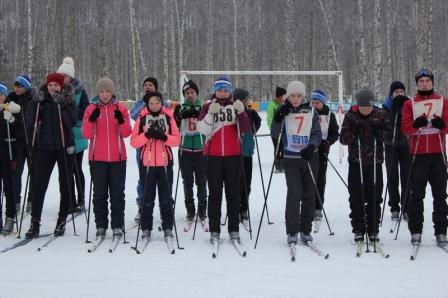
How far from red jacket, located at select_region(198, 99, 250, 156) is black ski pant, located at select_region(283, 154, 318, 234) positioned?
2.00 feet

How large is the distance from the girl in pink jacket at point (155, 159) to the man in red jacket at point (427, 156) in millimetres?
2700

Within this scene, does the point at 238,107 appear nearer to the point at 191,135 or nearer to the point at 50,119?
the point at 191,135

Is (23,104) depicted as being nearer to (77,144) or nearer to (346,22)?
(77,144)

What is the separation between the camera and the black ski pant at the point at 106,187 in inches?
240

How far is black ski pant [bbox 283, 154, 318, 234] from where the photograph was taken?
5.85m

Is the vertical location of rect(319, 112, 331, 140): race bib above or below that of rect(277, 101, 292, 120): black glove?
below

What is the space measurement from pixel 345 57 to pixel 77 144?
38.2 meters

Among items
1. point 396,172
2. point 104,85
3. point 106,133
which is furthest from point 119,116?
point 396,172

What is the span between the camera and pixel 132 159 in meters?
14.3

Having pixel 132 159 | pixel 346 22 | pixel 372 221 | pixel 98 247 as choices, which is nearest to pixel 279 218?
pixel 372 221

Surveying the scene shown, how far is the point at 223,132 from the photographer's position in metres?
6.02

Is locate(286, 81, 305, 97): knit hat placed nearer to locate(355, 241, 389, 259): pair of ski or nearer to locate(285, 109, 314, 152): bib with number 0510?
locate(285, 109, 314, 152): bib with number 0510

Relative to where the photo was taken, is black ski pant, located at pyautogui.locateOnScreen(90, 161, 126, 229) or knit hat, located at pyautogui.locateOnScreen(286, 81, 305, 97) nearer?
knit hat, located at pyautogui.locateOnScreen(286, 81, 305, 97)

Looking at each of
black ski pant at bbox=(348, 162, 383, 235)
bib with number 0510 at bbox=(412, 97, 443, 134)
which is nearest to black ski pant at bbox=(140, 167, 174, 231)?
black ski pant at bbox=(348, 162, 383, 235)
